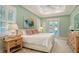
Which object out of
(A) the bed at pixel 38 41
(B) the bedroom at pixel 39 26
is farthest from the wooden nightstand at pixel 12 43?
(A) the bed at pixel 38 41

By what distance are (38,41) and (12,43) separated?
2.69 ft

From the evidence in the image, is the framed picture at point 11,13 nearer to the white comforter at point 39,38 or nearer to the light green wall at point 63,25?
the white comforter at point 39,38

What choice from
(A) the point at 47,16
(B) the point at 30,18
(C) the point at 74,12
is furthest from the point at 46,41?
Answer: (C) the point at 74,12

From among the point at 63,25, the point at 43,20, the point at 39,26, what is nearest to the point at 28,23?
the point at 39,26

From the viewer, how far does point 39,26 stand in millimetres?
2467

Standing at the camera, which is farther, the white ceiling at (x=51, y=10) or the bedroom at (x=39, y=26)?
the white ceiling at (x=51, y=10)

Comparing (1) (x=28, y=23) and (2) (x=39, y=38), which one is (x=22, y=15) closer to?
(1) (x=28, y=23)

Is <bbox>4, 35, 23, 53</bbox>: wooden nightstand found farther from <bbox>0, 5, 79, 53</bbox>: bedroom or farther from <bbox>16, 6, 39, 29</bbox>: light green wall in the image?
<bbox>16, 6, 39, 29</bbox>: light green wall

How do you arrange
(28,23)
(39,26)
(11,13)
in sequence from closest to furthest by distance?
1. (11,13)
2. (39,26)
3. (28,23)

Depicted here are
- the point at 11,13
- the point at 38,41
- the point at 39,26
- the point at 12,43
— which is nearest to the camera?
the point at 12,43

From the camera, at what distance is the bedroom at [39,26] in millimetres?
2199

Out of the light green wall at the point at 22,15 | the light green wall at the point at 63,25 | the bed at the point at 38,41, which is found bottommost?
the bed at the point at 38,41

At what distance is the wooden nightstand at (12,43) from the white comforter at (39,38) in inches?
9.8

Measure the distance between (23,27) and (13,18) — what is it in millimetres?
507
